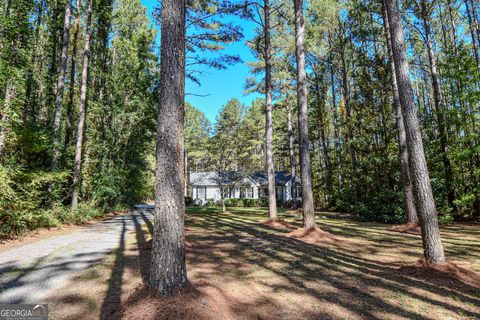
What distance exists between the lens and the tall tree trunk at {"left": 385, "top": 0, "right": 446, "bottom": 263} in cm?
461

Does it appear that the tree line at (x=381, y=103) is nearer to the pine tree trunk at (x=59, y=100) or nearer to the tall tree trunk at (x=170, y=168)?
the tall tree trunk at (x=170, y=168)

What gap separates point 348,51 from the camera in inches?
730

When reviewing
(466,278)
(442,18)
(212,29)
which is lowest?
(466,278)

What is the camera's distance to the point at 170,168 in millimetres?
3328

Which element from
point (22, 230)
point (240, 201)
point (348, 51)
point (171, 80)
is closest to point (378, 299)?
point (171, 80)

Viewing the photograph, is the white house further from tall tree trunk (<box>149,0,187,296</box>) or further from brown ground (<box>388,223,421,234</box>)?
tall tree trunk (<box>149,0,187,296</box>)

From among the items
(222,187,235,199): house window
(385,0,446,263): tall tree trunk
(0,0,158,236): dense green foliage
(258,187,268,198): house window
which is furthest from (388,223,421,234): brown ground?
(222,187,235,199): house window

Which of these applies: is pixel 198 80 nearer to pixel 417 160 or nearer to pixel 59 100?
pixel 59 100

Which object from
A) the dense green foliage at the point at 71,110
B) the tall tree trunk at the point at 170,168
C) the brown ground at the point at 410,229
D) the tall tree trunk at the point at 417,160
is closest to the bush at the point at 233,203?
the dense green foliage at the point at 71,110

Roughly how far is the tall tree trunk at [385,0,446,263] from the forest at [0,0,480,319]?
24 mm

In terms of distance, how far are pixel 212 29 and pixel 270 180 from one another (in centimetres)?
756

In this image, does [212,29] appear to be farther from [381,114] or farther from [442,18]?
[442,18]

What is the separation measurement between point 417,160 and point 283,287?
12.0ft

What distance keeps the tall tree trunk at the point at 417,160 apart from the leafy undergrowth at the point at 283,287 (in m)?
0.50
